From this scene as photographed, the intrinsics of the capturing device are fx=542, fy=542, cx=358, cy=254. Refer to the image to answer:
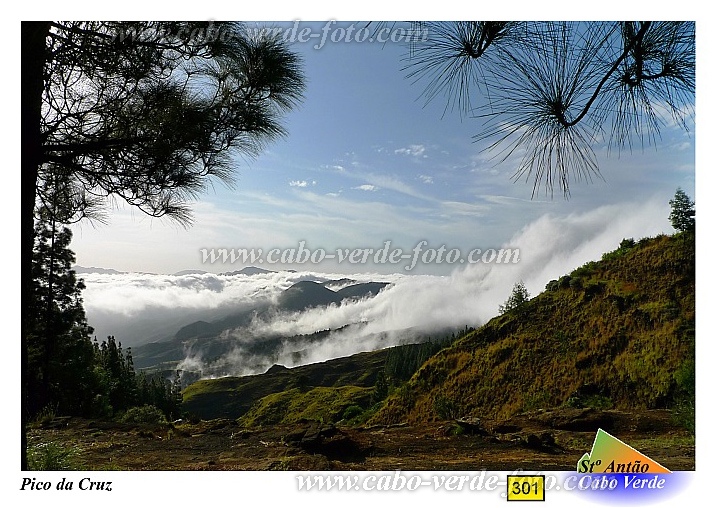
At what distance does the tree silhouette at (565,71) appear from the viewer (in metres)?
2.56

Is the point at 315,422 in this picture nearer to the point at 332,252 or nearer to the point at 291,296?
the point at 291,296

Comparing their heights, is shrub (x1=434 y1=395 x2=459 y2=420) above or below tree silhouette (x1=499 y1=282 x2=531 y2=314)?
below

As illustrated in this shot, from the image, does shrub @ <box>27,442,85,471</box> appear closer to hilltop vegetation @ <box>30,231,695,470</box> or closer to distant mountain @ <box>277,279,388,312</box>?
hilltop vegetation @ <box>30,231,695,470</box>

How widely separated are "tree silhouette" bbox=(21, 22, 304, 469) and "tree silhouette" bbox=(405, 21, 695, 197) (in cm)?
108

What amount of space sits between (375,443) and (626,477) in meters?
1.58

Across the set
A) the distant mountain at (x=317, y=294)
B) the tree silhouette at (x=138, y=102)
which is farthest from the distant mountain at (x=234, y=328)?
the tree silhouette at (x=138, y=102)

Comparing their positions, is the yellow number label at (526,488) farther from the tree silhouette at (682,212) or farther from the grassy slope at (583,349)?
the tree silhouette at (682,212)

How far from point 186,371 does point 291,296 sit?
3.40ft

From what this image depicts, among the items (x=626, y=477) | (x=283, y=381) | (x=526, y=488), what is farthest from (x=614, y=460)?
(x=283, y=381)

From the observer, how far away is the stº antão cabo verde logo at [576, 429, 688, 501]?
3307mm

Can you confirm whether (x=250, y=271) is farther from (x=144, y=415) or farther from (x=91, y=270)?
(x=144, y=415)
